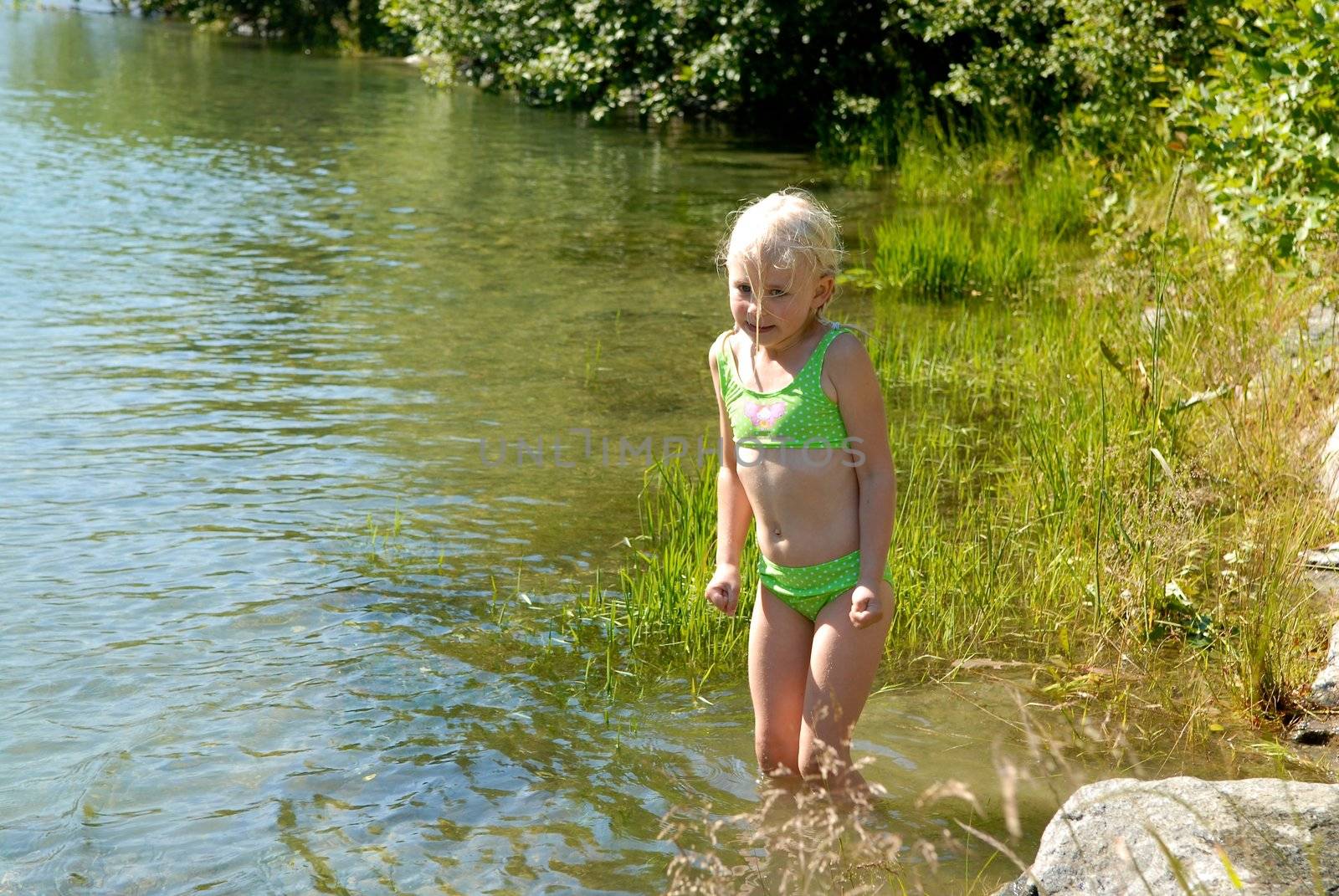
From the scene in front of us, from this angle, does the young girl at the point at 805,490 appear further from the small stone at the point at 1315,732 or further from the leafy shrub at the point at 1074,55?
the leafy shrub at the point at 1074,55

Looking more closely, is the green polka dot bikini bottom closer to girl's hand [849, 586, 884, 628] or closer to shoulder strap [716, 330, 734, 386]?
girl's hand [849, 586, 884, 628]

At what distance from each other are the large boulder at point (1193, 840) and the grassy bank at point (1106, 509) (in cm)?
124

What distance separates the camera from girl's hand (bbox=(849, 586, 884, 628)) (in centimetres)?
339

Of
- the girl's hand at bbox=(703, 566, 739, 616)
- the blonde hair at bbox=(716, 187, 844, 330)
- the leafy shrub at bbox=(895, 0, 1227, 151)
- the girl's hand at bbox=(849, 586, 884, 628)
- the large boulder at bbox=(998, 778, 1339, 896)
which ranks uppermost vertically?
the leafy shrub at bbox=(895, 0, 1227, 151)

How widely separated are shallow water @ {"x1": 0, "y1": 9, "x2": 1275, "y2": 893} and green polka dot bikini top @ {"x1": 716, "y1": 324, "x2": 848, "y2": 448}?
100 centimetres

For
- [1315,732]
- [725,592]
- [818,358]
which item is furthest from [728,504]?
[1315,732]

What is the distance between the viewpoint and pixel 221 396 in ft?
24.6

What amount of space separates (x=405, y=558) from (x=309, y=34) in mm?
32884

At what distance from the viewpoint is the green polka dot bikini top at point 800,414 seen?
3.56m

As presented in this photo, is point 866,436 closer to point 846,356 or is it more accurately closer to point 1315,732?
point 846,356

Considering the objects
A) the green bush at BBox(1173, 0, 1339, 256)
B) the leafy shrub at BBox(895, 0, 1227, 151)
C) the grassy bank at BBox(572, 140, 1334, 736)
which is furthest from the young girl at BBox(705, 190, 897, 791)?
the leafy shrub at BBox(895, 0, 1227, 151)

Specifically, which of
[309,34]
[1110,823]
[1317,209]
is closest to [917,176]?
[1317,209]

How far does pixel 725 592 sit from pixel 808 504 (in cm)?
32

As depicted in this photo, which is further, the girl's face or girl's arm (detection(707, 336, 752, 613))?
girl's arm (detection(707, 336, 752, 613))
